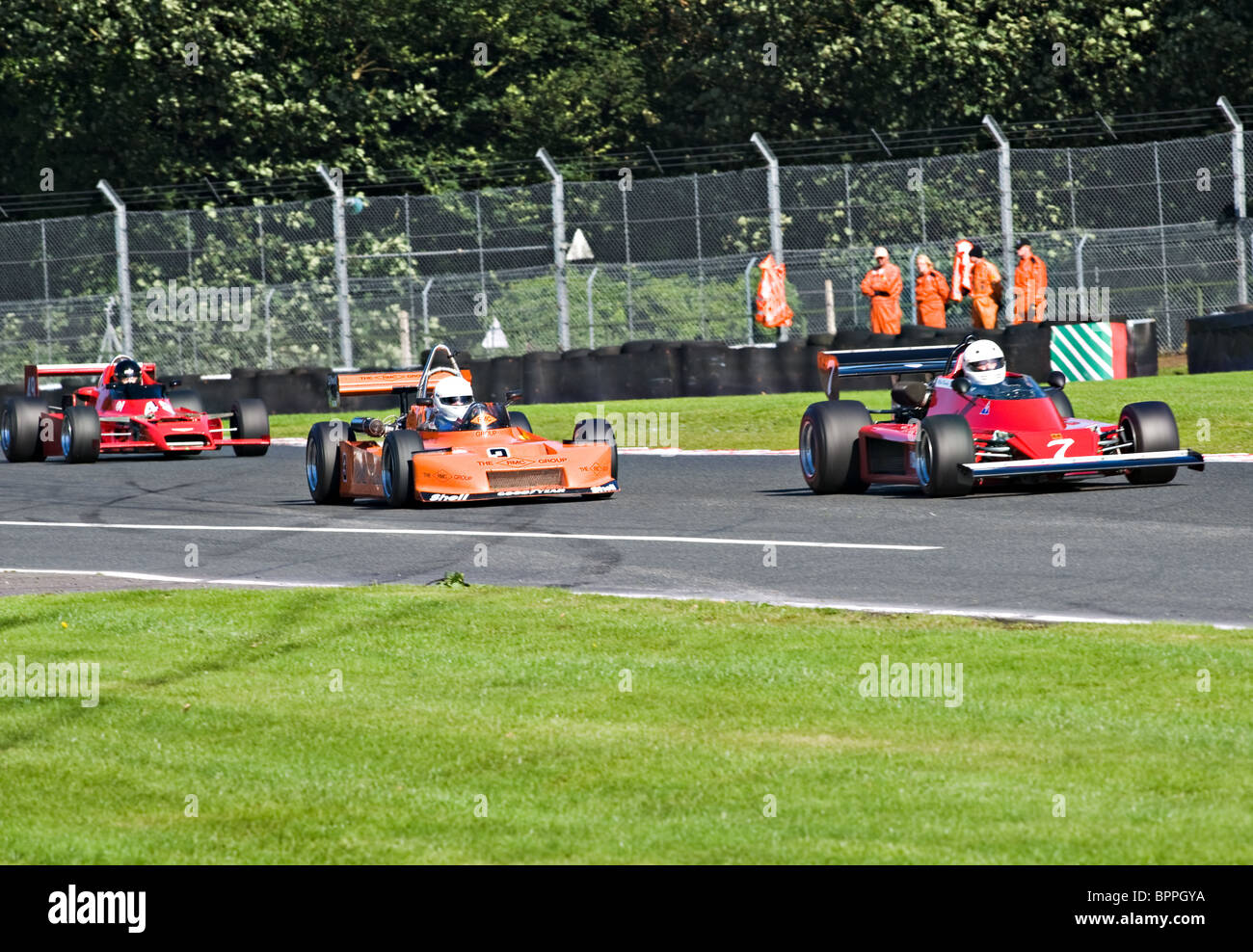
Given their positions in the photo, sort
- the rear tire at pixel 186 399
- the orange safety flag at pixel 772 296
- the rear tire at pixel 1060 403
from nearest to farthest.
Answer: the rear tire at pixel 1060 403, the rear tire at pixel 186 399, the orange safety flag at pixel 772 296

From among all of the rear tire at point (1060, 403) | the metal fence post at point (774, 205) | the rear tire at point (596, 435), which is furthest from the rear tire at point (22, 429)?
the rear tire at point (1060, 403)

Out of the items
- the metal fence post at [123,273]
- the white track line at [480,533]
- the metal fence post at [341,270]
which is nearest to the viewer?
the white track line at [480,533]

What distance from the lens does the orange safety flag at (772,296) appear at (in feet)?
94.0

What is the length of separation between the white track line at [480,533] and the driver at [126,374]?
741 cm

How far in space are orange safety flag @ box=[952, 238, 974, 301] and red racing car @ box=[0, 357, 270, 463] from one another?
9957 mm

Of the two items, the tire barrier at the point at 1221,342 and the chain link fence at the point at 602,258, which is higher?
the chain link fence at the point at 602,258

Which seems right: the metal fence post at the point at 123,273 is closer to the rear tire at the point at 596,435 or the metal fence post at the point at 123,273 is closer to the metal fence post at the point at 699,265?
the metal fence post at the point at 699,265

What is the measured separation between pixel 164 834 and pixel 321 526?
844 cm

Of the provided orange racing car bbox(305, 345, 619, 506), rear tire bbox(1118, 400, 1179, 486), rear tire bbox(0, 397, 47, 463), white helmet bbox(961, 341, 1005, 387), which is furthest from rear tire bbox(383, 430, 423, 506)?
rear tire bbox(0, 397, 47, 463)

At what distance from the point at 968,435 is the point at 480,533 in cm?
340

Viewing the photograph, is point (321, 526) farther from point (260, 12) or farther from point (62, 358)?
point (260, 12)

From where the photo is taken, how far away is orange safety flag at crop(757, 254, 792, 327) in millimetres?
28641
